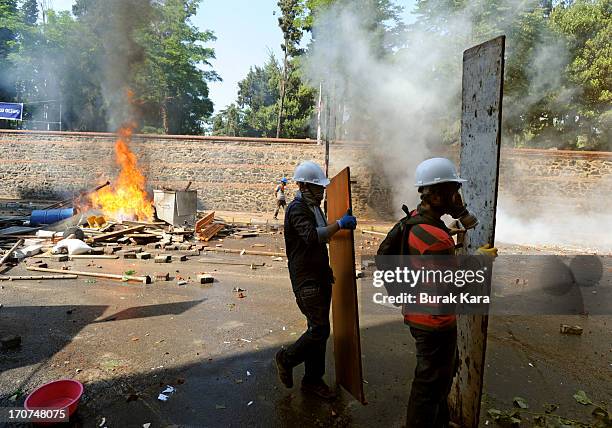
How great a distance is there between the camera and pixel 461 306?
8.09ft

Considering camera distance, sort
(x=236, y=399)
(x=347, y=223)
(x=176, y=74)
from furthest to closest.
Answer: (x=176, y=74) → (x=236, y=399) → (x=347, y=223)

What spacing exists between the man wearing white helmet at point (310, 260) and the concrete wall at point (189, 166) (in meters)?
14.4

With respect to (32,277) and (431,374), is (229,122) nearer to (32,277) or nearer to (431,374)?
(32,277)

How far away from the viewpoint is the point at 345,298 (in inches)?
123

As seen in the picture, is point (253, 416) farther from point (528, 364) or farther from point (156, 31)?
point (156, 31)

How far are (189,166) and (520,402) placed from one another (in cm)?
1720

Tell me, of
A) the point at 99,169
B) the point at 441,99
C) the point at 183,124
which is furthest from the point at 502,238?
the point at 183,124

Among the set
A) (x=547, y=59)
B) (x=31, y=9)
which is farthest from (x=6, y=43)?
(x=547, y=59)

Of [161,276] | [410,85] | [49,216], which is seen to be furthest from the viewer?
[410,85]

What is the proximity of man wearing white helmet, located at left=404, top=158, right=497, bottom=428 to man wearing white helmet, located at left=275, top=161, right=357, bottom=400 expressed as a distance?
75cm

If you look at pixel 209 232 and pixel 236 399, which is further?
pixel 209 232

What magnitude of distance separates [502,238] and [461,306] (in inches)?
465

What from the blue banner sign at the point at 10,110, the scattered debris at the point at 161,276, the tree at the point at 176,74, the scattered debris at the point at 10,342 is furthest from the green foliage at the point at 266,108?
the scattered debris at the point at 10,342

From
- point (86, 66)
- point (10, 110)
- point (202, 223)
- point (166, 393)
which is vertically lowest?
point (166, 393)
